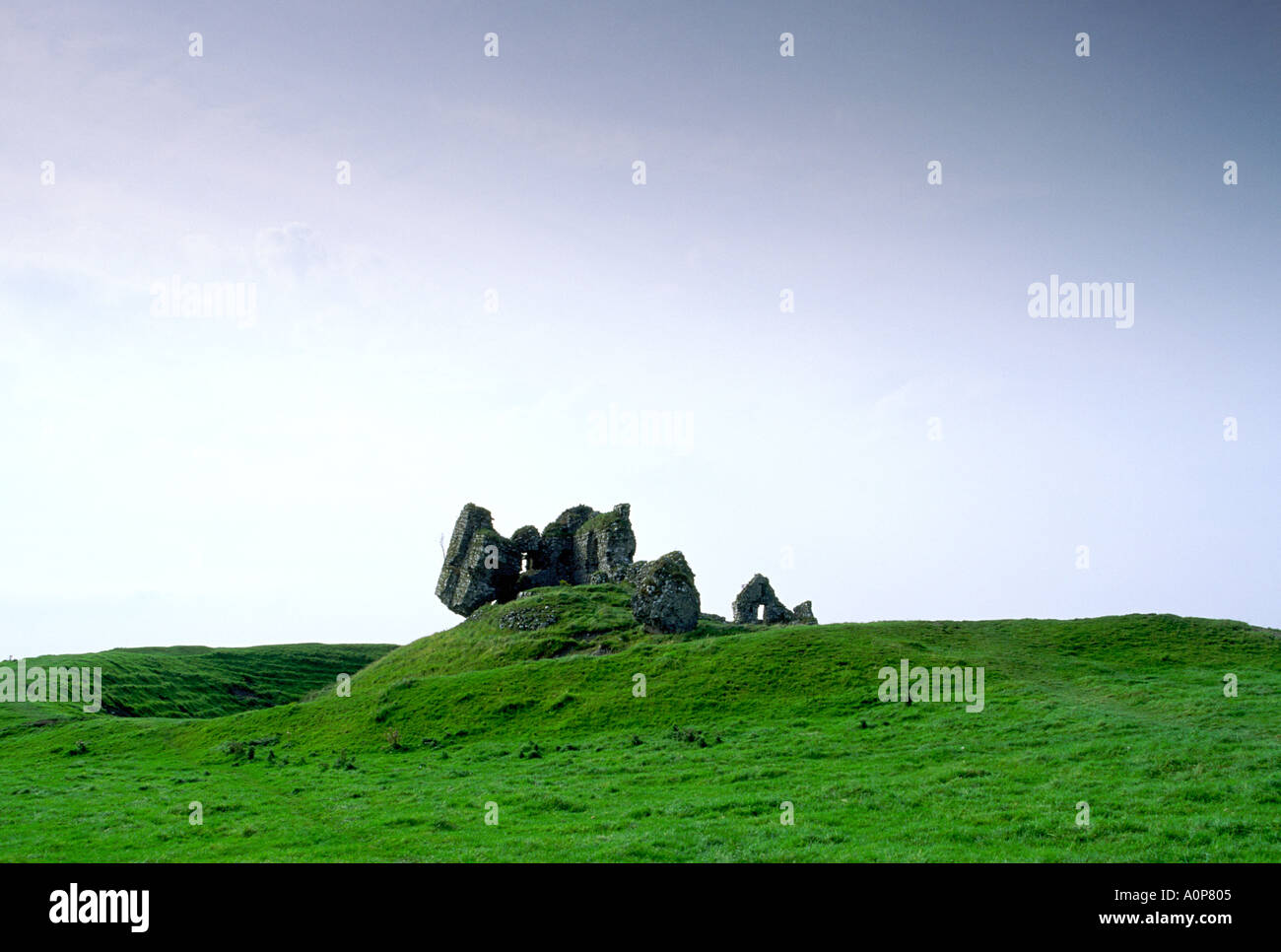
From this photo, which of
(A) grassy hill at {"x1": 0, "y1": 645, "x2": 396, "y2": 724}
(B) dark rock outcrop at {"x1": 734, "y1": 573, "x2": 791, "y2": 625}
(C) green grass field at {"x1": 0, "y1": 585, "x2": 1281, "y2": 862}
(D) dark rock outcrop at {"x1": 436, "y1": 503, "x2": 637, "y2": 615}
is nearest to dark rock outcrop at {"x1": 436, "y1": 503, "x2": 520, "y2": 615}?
(D) dark rock outcrop at {"x1": 436, "y1": 503, "x2": 637, "y2": 615}

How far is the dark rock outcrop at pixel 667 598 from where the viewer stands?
190 ft

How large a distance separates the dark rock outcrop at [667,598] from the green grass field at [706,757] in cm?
151

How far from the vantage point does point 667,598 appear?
58.2 meters

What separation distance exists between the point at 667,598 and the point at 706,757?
2594 cm

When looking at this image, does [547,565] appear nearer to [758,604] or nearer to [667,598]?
[758,604]

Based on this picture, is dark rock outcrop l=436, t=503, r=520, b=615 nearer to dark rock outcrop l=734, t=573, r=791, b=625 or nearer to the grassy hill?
the grassy hill

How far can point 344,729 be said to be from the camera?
4638 cm

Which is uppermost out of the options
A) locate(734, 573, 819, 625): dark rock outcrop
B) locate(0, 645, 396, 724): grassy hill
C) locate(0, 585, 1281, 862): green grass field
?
locate(734, 573, 819, 625): dark rock outcrop

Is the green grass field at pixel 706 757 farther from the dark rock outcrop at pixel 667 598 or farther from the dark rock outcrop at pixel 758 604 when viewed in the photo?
the dark rock outcrop at pixel 758 604

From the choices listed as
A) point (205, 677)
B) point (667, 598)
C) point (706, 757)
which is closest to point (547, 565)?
point (667, 598)

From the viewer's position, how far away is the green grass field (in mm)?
20500

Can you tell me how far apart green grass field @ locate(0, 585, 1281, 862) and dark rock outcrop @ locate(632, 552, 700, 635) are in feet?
4.96
